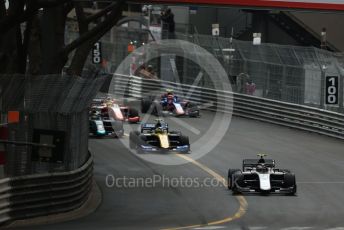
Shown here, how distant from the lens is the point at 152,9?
4694cm

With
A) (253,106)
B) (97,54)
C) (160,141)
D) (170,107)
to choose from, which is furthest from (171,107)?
(160,141)

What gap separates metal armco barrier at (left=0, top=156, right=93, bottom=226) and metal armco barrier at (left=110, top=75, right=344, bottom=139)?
14.2 m

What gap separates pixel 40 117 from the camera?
16.3 metres

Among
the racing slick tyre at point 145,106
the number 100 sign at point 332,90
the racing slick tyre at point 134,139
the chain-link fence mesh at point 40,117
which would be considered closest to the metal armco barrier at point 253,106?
the number 100 sign at point 332,90

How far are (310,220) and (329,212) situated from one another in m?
1.20

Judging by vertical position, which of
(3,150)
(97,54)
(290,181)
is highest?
(3,150)

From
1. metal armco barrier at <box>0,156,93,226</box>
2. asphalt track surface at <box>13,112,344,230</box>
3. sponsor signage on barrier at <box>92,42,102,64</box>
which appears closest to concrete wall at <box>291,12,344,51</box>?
sponsor signage on barrier at <box>92,42,102,64</box>

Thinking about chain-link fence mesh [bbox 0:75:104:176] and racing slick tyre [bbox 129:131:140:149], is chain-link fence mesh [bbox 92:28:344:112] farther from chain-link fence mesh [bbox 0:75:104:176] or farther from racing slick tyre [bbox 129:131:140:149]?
chain-link fence mesh [bbox 0:75:104:176]

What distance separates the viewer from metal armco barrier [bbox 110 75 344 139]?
30141mm

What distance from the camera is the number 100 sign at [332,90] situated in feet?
92.5

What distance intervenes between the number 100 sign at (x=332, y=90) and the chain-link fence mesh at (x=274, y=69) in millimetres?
871

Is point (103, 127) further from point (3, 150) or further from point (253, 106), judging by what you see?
point (3, 150)

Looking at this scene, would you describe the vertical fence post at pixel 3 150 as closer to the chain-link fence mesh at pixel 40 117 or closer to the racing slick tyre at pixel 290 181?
the chain-link fence mesh at pixel 40 117

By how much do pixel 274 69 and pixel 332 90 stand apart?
5.33 metres
